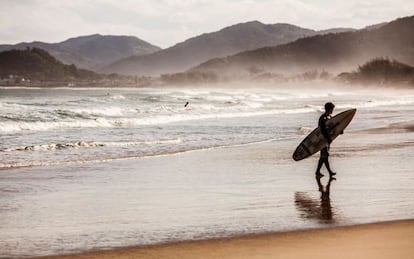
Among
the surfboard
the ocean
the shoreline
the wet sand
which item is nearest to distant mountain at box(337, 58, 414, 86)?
the ocean

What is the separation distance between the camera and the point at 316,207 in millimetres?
9242

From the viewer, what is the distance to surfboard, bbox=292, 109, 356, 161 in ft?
45.5

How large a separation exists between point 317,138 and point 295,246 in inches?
283

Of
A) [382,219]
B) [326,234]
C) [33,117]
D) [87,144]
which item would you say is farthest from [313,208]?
[33,117]

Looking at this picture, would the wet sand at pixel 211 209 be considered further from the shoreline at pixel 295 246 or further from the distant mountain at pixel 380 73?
the distant mountain at pixel 380 73

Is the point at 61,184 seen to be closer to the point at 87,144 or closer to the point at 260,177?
the point at 260,177

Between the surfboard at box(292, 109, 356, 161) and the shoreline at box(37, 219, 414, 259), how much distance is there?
20.4 ft

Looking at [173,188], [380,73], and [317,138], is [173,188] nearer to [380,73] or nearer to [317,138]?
[317,138]

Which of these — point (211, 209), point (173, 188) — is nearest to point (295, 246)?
point (211, 209)

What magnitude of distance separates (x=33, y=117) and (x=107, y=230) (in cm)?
2306

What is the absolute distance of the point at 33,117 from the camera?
1177 inches

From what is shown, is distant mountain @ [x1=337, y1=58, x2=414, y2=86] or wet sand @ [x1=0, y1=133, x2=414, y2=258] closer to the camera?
wet sand @ [x1=0, y1=133, x2=414, y2=258]

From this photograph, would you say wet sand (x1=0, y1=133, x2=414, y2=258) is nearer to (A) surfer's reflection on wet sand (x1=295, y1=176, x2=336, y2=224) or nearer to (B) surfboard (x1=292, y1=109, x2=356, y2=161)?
(A) surfer's reflection on wet sand (x1=295, y1=176, x2=336, y2=224)

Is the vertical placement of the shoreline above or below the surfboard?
below
